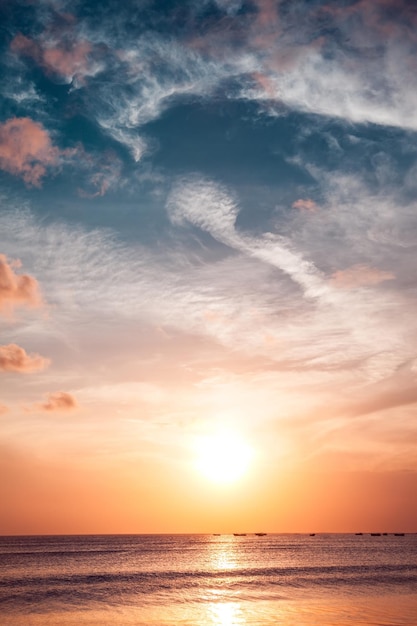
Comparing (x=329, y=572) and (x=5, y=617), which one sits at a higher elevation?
(x=329, y=572)

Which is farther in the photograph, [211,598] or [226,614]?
[211,598]

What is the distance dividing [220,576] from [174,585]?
13.7 meters

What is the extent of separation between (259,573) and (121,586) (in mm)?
25174

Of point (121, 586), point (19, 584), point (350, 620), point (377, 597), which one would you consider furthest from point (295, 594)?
point (19, 584)

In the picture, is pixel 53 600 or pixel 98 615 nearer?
pixel 98 615

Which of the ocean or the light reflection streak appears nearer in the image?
the light reflection streak

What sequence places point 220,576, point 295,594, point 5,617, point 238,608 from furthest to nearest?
point 220,576, point 295,594, point 238,608, point 5,617

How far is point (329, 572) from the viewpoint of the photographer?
7981 centimetres

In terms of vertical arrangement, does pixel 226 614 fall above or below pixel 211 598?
below

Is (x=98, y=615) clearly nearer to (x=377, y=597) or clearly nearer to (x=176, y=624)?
(x=176, y=624)

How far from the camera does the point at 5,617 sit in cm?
4091

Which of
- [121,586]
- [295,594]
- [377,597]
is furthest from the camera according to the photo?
A: [121,586]

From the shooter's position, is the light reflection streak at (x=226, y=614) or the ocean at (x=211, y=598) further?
the ocean at (x=211, y=598)

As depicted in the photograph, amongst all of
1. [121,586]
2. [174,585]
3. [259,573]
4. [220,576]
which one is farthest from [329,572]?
[121,586]
